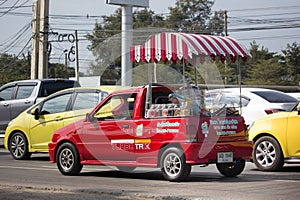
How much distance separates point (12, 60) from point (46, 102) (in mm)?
51944

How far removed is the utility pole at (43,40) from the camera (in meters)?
34.1

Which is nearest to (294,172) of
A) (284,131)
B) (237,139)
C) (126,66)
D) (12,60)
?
(284,131)

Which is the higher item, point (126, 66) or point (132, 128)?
point (126, 66)

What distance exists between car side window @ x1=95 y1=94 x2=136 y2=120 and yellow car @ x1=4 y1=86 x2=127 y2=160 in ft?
8.21

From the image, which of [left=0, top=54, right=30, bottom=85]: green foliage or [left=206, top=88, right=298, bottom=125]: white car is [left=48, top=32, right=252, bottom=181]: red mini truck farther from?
[left=0, top=54, right=30, bottom=85]: green foliage

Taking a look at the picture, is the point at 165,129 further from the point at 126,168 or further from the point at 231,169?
the point at 126,168

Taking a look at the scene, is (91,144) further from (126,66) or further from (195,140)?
(126,66)

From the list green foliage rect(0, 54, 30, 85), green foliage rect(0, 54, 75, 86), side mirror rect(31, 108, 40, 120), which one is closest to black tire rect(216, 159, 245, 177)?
side mirror rect(31, 108, 40, 120)

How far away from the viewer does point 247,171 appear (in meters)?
13.9

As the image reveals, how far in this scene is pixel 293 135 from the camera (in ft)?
43.5

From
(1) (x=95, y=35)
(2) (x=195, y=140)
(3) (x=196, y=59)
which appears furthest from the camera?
(1) (x=95, y=35)

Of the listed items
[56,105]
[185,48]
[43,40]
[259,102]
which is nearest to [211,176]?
[185,48]

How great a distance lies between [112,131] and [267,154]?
134 inches

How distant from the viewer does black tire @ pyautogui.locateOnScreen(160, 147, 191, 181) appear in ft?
38.2
